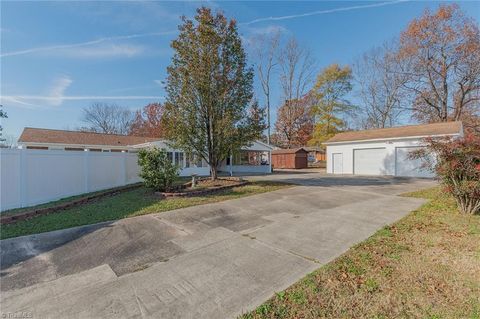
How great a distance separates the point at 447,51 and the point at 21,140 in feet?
122

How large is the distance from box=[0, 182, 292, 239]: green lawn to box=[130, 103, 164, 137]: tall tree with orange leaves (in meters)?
28.4

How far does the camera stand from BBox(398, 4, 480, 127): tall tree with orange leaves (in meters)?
19.7

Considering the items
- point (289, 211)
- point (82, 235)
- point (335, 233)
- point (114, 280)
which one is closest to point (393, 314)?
point (335, 233)

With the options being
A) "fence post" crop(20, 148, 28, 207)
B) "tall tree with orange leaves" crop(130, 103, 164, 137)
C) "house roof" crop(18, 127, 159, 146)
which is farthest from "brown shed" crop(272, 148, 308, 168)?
"fence post" crop(20, 148, 28, 207)

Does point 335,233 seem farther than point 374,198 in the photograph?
No

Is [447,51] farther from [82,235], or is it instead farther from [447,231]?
[82,235]

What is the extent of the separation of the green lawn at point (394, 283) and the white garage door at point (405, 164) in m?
13.4

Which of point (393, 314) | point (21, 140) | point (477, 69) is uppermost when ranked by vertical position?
point (477, 69)

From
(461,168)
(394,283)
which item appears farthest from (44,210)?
(461,168)

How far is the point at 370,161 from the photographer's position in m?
18.4

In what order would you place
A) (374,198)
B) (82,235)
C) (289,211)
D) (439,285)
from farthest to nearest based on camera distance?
(374,198) → (289,211) → (82,235) → (439,285)

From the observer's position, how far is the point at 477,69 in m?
19.8

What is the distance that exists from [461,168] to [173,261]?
7744 millimetres

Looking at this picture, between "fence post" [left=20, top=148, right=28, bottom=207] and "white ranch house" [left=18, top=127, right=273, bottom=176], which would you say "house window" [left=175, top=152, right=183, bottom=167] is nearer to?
"white ranch house" [left=18, top=127, right=273, bottom=176]
